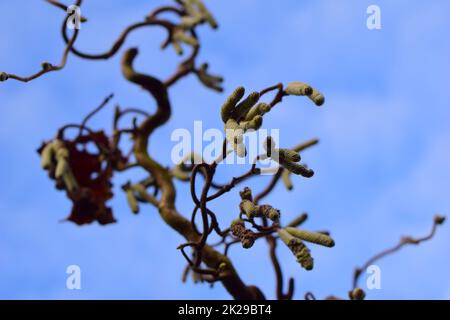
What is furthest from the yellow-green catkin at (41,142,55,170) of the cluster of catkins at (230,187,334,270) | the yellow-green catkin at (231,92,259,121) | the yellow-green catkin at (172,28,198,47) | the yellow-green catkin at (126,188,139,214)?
the yellow-green catkin at (231,92,259,121)

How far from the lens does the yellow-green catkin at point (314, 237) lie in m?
2.17

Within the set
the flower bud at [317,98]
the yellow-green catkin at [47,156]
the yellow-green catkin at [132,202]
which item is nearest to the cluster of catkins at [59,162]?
the yellow-green catkin at [47,156]

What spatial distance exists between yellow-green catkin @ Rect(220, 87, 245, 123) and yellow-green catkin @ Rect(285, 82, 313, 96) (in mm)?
212

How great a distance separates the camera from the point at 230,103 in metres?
2.12

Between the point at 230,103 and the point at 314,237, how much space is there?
394mm

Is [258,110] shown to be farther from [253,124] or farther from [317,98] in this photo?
[317,98]

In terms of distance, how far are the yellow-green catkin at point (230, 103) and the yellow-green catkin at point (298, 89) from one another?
0.21 m

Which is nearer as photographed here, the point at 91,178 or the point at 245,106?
the point at 245,106

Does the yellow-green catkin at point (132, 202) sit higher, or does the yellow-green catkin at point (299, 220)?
the yellow-green catkin at point (132, 202)

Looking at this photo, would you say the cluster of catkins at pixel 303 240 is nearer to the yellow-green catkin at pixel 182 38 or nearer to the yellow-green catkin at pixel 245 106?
the yellow-green catkin at pixel 245 106

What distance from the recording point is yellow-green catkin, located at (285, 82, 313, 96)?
2230mm

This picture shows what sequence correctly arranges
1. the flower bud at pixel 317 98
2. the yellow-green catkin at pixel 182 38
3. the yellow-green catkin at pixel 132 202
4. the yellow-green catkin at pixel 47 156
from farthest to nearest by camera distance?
the yellow-green catkin at pixel 182 38
the yellow-green catkin at pixel 132 202
the yellow-green catkin at pixel 47 156
the flower bud at pixel 317 98

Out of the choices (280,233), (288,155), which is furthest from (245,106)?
(280,233)
